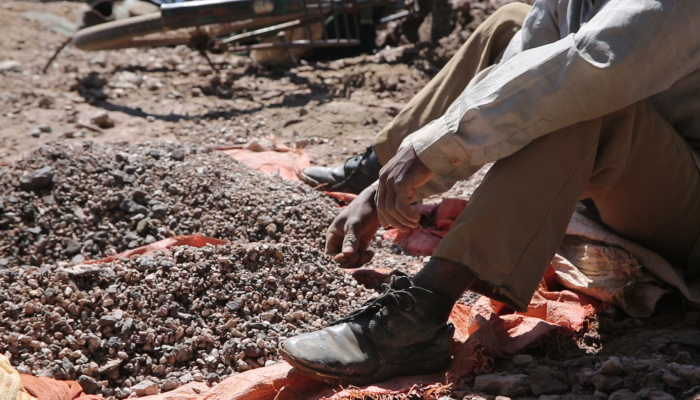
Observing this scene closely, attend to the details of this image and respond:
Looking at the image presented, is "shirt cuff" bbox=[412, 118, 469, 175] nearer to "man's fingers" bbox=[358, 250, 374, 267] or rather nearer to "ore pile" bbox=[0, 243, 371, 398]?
"ore pile" bbox=[0, 243, 371, 398]

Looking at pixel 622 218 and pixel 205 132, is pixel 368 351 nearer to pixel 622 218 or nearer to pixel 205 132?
pixel 622 218

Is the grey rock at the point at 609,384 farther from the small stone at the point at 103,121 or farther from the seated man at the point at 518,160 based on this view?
the small stone at the point at 103,121

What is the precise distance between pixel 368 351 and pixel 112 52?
5868mm

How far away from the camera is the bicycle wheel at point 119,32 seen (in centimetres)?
548

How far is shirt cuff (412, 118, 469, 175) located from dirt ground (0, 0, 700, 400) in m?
0.65

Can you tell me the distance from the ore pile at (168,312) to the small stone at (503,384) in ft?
1.92

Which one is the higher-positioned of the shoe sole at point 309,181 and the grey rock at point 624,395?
the grey rock at point 624,395

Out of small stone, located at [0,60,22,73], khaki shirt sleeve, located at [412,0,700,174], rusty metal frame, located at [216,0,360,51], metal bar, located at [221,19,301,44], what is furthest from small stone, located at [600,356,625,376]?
small stone, located at [0,60,22,73]

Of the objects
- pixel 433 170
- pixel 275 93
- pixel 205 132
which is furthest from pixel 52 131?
pixel 433 170

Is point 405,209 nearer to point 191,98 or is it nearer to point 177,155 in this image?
point 177,155

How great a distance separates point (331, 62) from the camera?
6219mm

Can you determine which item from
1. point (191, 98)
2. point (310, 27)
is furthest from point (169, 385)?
point (310, 27)

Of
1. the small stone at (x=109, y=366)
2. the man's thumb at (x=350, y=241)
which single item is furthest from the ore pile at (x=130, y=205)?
the small stone at (x=109, y=366)

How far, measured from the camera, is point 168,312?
2115mm
